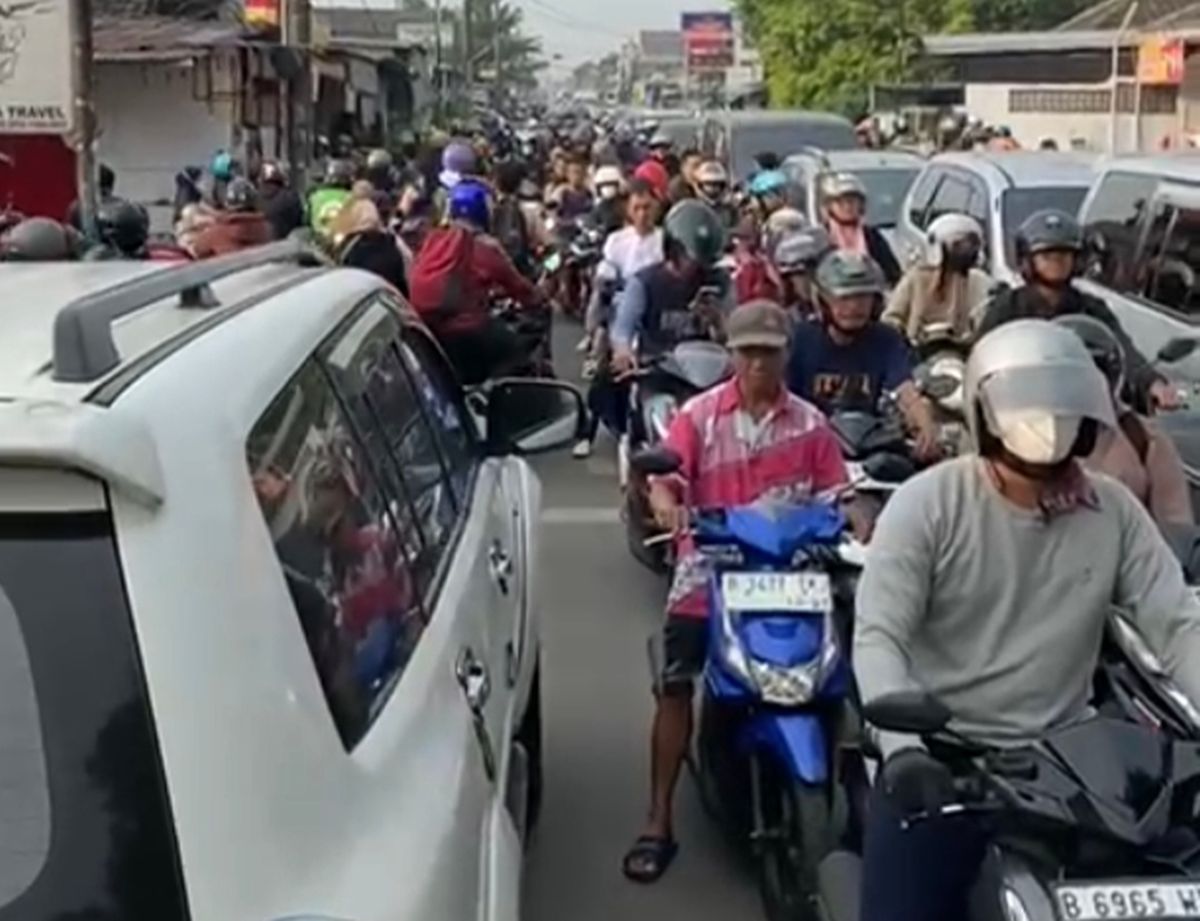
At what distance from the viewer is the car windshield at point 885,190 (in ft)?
55.9

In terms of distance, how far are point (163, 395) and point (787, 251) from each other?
7198 mm

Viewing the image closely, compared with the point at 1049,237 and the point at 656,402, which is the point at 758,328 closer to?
the point at 1049,237

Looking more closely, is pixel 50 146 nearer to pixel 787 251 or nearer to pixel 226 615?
pixel 787 251

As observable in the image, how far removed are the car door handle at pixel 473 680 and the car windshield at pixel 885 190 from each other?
13.4 metres

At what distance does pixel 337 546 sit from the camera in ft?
10.2

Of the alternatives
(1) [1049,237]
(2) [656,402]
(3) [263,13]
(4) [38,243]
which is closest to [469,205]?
(2) [656,402]

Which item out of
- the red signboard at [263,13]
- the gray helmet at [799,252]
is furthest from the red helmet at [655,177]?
the red signboard at [263,13]

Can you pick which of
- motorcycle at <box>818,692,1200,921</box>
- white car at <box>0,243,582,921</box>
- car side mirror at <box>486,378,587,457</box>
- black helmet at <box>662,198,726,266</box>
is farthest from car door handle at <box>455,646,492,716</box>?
black helmet at <box>662,198,726,266</box>

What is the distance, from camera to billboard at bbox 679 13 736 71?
9369 cm

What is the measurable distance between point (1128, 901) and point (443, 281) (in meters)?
7.49

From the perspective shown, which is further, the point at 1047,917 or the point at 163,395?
the point at 1047,917

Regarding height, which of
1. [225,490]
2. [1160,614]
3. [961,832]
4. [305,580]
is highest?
[225,490]

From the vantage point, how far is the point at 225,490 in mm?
2518

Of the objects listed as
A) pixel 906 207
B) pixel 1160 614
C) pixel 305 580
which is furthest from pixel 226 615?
pixel 906 207
